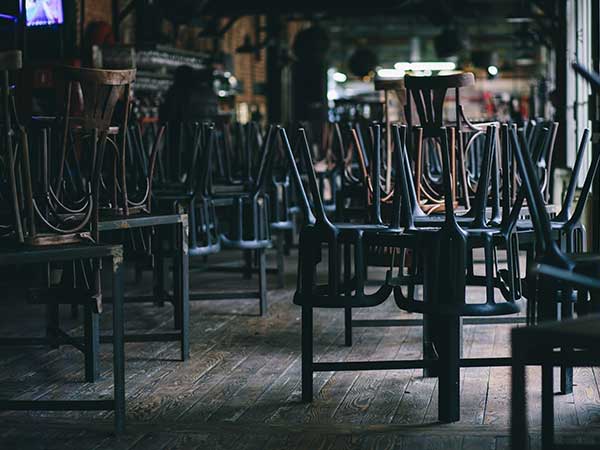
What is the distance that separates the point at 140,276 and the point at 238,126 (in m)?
1.19

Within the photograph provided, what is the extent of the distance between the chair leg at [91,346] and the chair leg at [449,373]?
1.29 meters

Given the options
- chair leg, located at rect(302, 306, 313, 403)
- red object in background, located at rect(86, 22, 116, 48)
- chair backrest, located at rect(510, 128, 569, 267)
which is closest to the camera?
chair backrest, located at rect(510, 128, 569, 267)

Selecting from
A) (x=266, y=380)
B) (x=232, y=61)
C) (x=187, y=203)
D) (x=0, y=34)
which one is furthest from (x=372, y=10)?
(x=266, y=380)

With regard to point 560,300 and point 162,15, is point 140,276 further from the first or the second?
point 162,15

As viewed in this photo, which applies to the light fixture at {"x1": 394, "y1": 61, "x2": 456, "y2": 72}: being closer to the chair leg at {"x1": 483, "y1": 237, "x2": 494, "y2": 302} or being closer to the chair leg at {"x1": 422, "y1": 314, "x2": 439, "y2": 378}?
the chair leg at {"x1": 422, "y1": 314, "x2": 439, "y2": 378}

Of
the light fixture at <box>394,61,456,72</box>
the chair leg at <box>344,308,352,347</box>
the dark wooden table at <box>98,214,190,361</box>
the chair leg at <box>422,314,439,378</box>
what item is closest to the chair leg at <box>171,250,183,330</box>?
the dark wooden table at <box>98,214,190,361</box>

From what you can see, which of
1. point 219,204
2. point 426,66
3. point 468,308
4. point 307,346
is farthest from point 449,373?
point 426,66

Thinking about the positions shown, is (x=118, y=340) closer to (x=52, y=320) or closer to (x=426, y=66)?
(x=52, y=320)

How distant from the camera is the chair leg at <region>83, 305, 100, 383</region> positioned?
160 inches

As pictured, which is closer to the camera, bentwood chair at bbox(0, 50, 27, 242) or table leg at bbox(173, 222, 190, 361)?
bentwood chair at bbox(0, 50, 27, 242)

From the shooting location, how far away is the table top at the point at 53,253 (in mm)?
3176

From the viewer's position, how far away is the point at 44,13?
9305 millimetres

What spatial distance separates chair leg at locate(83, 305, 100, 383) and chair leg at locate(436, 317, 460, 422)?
129 centimetres

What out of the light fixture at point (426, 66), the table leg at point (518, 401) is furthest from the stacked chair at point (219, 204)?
the light fixture at point (426, 66)
